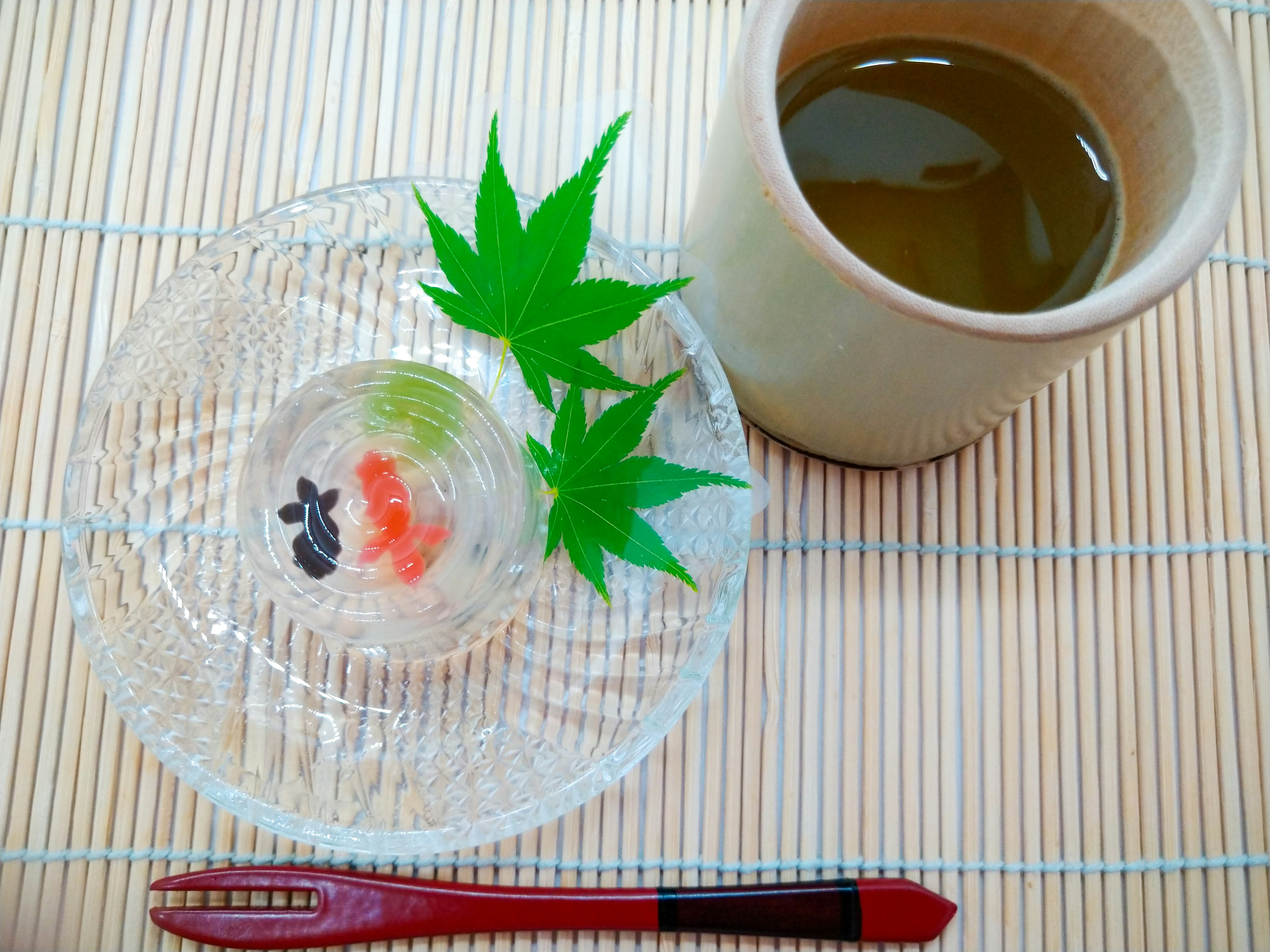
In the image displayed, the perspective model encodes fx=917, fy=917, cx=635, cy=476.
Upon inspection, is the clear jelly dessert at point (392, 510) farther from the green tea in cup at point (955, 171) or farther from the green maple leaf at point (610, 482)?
the green tea in cup at point (955, 171)

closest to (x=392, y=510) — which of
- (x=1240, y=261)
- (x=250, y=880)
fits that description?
(x=250, y=880)

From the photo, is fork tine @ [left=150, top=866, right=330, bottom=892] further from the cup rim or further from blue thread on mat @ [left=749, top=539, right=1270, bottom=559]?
the cup rim

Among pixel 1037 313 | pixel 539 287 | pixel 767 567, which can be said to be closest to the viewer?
pixel 1037 313

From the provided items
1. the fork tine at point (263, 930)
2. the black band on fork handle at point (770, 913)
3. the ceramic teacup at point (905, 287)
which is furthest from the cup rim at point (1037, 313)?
the fork tine at point (263, 930)

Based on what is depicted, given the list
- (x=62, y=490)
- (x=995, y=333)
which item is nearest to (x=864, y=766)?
(x=995, y=333)

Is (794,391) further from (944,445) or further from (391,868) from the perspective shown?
(391,868)

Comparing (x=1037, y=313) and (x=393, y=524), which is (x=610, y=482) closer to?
(x=393, y=524)
